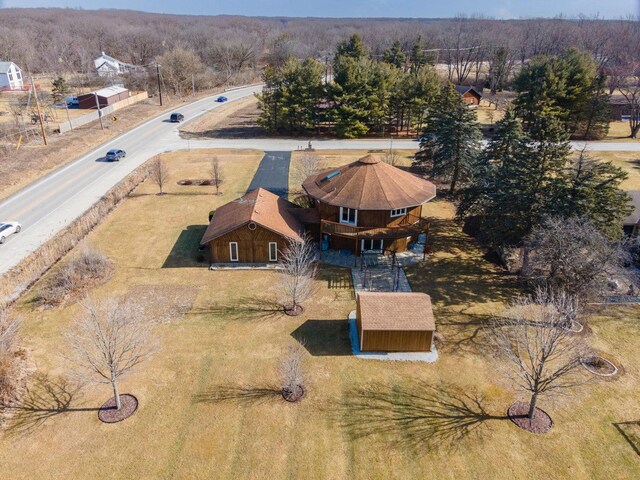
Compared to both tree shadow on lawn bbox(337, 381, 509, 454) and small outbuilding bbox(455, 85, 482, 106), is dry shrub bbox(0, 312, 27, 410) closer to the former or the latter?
tree shadow on lawn bbox(337, 381, 509, 454)

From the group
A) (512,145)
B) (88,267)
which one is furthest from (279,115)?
(88,267)

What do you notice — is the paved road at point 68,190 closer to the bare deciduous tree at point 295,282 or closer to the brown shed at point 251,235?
the brown shed at point 251,235

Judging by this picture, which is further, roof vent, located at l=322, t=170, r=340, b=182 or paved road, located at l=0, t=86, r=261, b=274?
roof vent, located at l=322, t=170, r=340, b=182

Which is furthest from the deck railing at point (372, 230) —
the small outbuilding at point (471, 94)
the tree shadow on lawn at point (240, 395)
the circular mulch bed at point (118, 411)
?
the small outbuilding at point (471, 94)

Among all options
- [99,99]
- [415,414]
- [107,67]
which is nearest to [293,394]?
[415,414]

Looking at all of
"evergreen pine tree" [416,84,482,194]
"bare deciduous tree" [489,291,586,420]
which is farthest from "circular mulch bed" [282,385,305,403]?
"evergreen pine tree" [416,84,482,194]

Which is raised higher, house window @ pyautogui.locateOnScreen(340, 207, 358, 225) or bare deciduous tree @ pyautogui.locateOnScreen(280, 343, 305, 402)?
house window @ pyautogui.locateOnScreen(340, 207, 358, 225)
